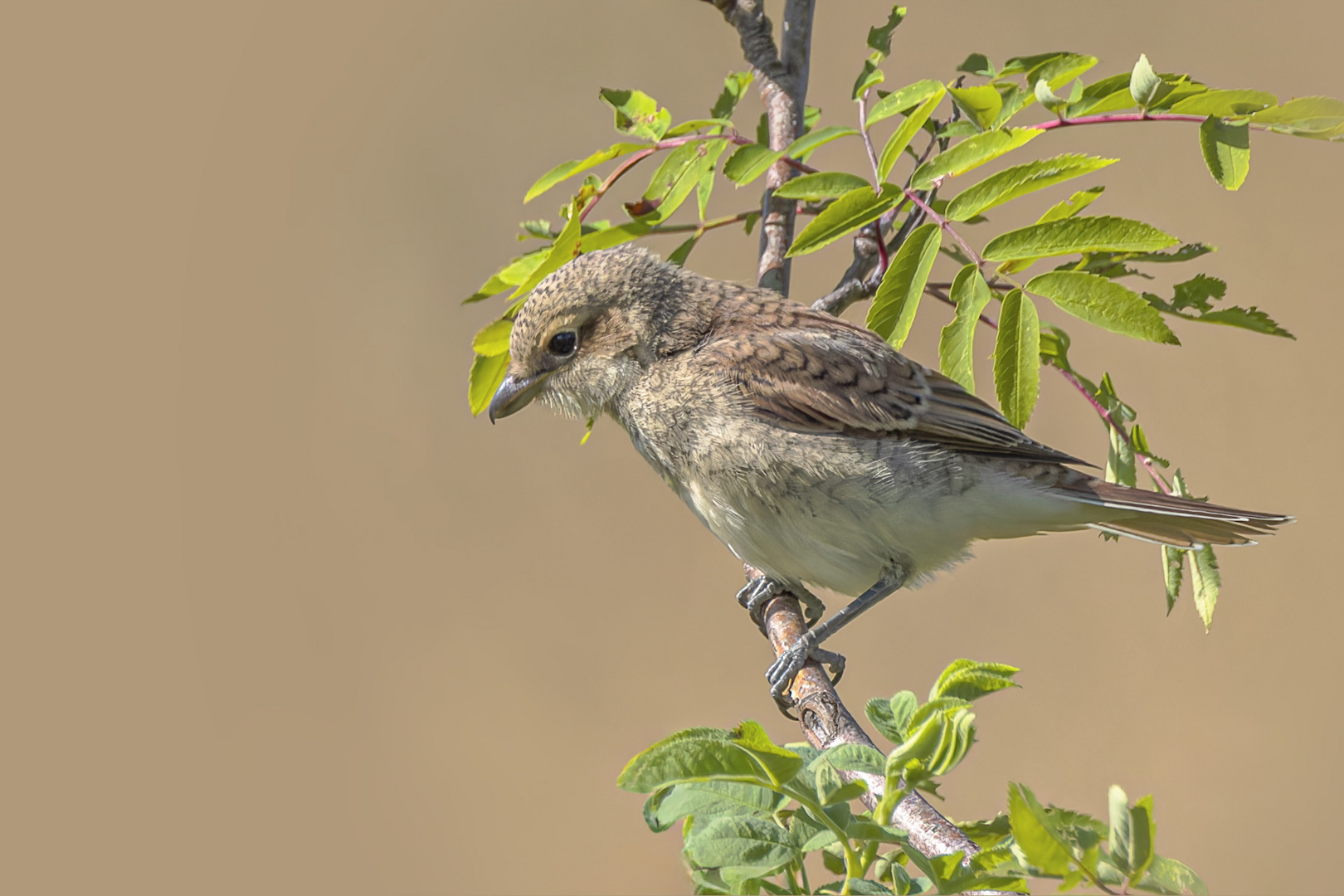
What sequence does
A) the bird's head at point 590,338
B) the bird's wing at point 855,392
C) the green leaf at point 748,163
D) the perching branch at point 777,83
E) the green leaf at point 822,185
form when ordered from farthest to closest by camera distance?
the perching branch at point 777,83 < the bird's head at point 590,338 < the bird's wing at point 855,392 < the green leaf at point 748,163 < the green leaf at point 822,185

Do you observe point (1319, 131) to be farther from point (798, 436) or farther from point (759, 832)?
point (759, 832)

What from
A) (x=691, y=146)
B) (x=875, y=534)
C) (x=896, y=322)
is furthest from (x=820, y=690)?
(x=691, y=146)

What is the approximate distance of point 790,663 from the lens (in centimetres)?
229

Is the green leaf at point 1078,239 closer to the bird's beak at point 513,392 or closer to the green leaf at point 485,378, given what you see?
the bird's beak at point 513,392

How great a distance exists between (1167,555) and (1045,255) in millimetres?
783

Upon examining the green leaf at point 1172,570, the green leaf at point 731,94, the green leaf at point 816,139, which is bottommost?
the green leaf at point 1172,570

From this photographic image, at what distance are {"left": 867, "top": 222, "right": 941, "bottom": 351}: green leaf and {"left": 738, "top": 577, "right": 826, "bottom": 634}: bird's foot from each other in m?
0.87

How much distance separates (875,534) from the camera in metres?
2.36

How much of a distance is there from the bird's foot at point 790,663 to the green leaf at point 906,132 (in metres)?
1.01

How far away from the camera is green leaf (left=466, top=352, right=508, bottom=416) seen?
2.63 m

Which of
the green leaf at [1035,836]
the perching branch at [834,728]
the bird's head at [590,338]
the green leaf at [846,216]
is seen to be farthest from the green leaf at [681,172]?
the green leaf at [1035,836]

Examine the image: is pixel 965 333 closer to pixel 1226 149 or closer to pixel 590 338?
pixel 1226 149

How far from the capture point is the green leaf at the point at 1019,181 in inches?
72.9

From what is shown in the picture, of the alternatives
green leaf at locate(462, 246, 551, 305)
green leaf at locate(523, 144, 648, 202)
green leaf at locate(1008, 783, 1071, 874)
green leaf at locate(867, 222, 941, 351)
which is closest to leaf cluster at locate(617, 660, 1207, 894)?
green leaf at locate(1008, 783, 1071, 874)
